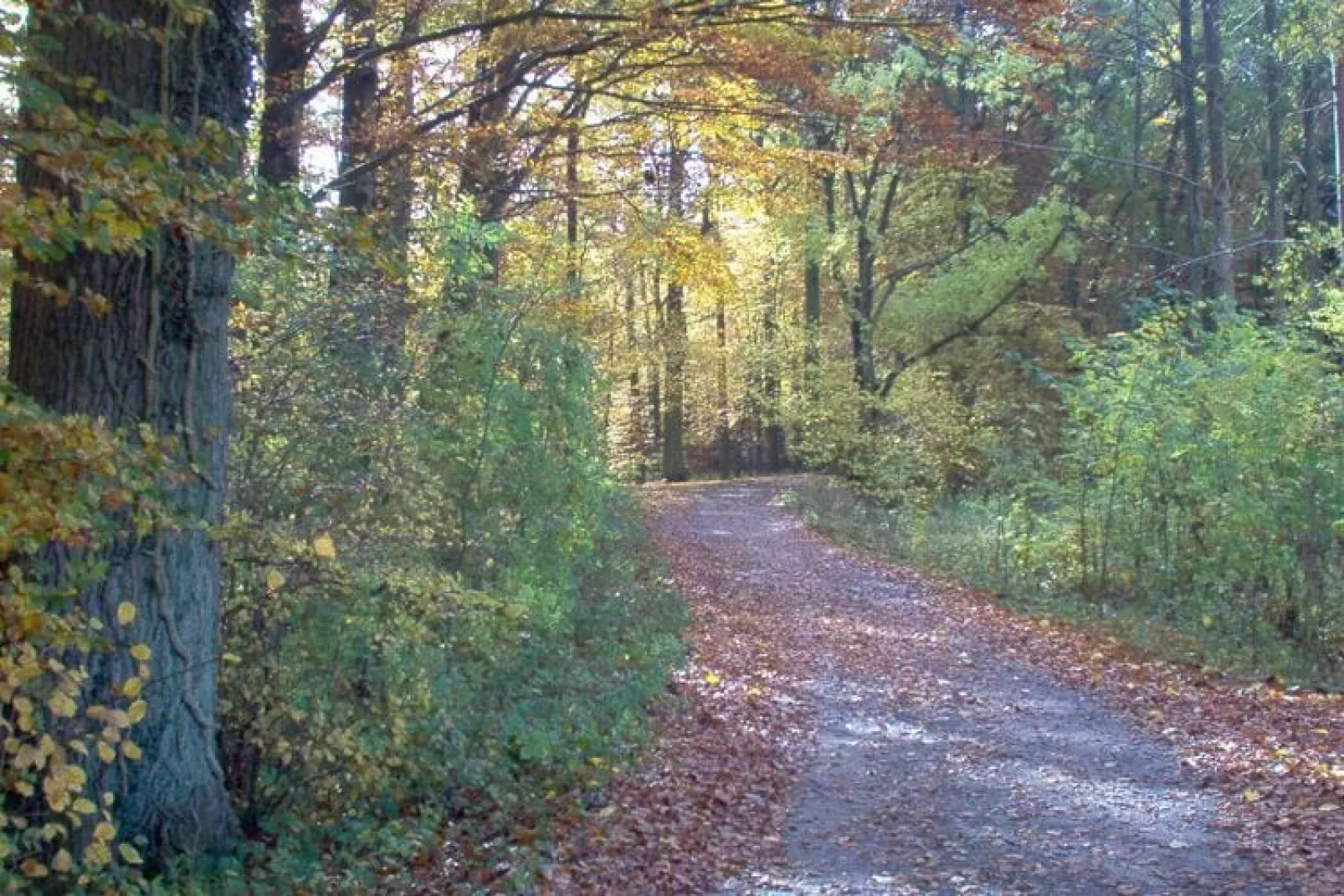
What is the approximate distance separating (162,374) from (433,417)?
3507mm

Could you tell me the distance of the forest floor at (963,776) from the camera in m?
6.42

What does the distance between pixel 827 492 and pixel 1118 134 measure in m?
13.2

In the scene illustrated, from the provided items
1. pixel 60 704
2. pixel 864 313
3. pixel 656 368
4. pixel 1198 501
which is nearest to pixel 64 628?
pixel 60 704

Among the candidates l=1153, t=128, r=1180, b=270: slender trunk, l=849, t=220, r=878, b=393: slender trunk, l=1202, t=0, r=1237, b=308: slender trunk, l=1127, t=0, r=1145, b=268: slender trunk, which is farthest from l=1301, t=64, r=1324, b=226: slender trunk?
→ l=1202, t=0, r=1237, b=308: slender trunk

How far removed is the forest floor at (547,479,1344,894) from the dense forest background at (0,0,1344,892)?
0.70 metres

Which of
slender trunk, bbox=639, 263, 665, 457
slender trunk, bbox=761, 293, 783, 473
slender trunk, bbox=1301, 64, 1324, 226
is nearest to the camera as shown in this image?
slender trunk, bbox=1301, 64, 1324, 226

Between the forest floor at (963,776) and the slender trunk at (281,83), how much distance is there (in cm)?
547

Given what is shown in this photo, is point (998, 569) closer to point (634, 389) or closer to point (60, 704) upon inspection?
point (60, 704)

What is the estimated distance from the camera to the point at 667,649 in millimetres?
11938

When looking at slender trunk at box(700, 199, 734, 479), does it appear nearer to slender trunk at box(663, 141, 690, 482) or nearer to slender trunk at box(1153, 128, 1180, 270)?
slender trunk at box(663, 141, 690, 482)

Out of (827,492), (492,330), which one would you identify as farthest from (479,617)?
(827,492)

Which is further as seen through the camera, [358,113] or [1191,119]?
[1191,119]

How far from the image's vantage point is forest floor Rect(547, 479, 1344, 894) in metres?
6.42

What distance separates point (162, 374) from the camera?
5.57 meters
